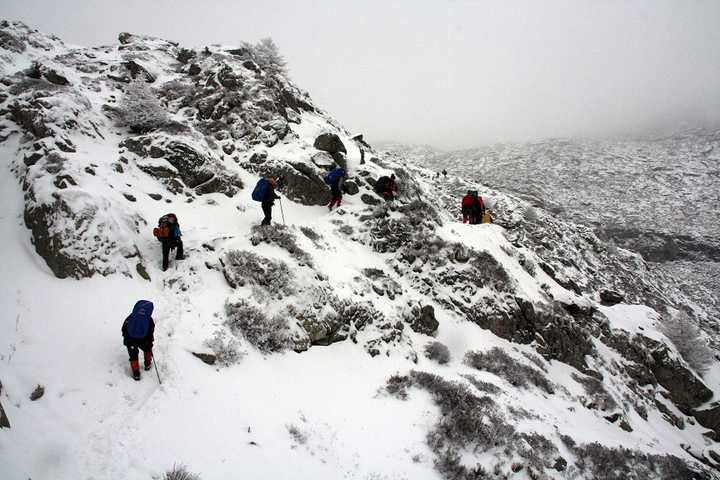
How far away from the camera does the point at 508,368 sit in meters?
13.9

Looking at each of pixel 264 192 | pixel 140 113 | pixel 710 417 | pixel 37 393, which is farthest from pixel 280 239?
pixel 710 417

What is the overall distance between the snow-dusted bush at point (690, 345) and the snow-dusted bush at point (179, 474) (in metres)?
25.9

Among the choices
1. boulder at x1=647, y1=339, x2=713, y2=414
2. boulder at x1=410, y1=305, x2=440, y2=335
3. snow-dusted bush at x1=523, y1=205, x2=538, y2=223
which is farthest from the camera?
snow-dusted bush at x1=523, y1=205, x2=538, y2=223

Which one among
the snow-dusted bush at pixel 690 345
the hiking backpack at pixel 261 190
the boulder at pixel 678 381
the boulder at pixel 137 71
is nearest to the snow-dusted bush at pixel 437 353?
the hiking backpack at pixel 261 190

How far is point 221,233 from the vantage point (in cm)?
1344

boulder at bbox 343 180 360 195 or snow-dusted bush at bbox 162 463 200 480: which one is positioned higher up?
boulder at bbox 343 180 360 195

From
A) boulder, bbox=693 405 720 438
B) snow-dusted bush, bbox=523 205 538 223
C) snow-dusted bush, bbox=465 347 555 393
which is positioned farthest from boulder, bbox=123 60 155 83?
boulder, bbox=693 405 720 438

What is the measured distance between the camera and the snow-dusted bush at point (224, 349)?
30.5 ft

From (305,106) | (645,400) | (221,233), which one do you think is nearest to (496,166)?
(305,106)

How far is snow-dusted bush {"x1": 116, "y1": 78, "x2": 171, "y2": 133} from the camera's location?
17.5 m

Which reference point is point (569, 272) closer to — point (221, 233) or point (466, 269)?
point (466, 269)

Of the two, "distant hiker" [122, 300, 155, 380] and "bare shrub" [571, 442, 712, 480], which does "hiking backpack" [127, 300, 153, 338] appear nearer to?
"distant hiker" [122, 300, 155, 380]

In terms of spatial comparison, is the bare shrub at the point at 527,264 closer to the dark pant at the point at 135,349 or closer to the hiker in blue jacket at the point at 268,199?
the hiker in blue jacket at the point at 268,199

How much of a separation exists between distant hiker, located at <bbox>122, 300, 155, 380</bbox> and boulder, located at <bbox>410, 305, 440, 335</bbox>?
9.66 metres
